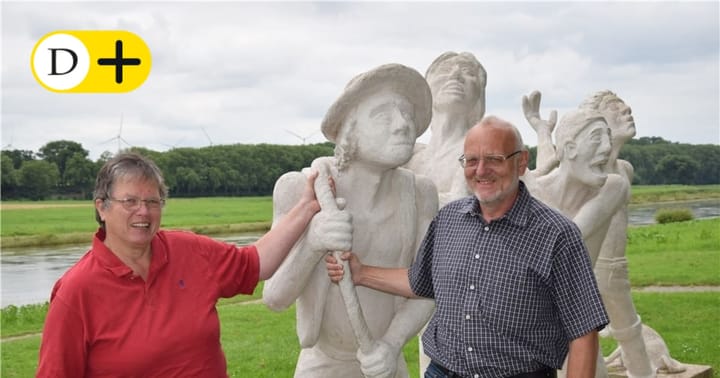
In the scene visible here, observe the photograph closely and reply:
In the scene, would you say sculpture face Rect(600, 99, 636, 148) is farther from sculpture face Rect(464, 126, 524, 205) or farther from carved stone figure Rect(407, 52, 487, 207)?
sculpture face Rect(464, 126, 524, 205)

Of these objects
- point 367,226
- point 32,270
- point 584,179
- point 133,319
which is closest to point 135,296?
point 133,319

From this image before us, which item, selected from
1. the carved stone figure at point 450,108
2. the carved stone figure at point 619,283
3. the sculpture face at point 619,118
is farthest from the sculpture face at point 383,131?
the sculpture face at point 619,118

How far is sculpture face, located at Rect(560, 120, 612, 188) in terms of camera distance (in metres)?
4.99

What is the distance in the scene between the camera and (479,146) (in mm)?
3092

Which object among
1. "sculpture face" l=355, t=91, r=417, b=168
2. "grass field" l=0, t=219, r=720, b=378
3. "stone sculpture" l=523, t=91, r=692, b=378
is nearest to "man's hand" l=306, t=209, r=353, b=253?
"sculpture face" l=355, t=91, r=417, b=168

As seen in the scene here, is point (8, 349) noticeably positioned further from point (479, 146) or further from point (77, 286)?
point (479, 146)

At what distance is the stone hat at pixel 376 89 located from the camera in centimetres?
345

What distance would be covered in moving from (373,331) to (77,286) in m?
1.36

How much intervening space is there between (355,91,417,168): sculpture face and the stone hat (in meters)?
0.04

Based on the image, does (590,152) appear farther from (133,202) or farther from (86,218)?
(86,218)

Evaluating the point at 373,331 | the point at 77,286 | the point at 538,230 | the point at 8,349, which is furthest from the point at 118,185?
the point at 8,349

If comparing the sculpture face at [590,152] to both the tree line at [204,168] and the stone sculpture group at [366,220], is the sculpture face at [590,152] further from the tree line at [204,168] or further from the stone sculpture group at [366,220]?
the tree line at [204,168]

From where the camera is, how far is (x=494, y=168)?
3072 millimetres

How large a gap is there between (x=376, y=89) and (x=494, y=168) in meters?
0.72
